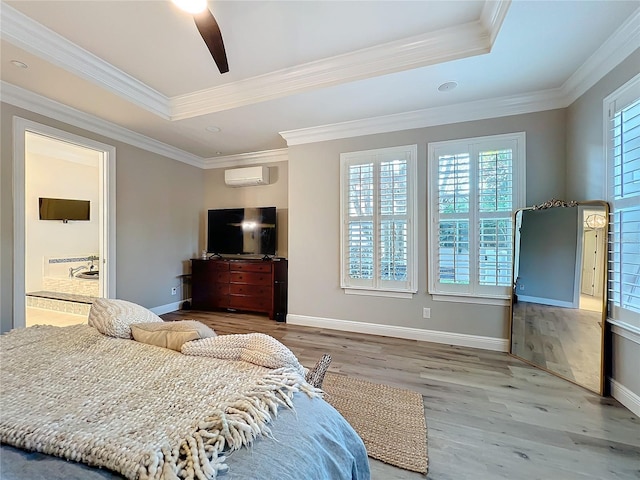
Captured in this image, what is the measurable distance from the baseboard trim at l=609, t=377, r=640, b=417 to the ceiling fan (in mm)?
3646

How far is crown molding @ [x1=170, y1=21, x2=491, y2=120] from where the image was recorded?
2.18 m

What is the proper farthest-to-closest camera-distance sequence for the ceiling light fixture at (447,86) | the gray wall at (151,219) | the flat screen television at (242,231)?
the flat screen television at (242,231), the gray wall at (151,219), the ceiling light fixture at (447,86)

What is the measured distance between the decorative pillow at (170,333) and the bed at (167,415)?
0.04m

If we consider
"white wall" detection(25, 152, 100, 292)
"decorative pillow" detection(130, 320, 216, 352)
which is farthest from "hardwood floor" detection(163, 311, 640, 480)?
"white wall" detection(25, 152, 100, 292)

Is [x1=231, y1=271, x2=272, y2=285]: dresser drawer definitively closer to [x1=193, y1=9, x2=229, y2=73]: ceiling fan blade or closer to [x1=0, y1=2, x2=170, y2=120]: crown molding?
[x1=0, y1=2, x2=170, y2=120]: crown molding

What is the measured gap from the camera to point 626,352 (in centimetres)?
198

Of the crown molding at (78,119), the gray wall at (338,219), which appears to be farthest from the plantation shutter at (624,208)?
the crown molding at (78,119)

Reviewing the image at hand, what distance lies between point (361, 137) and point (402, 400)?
293cm

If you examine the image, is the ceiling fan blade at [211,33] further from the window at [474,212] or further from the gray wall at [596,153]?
the gray wall at [596,153]

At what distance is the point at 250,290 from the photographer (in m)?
4.26

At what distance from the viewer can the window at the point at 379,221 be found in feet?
10.7

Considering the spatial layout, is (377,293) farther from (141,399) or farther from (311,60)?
(141,399)

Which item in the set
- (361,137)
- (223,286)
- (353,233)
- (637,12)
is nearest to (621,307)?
(637,12)

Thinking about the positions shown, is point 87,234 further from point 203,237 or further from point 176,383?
point 176,383
